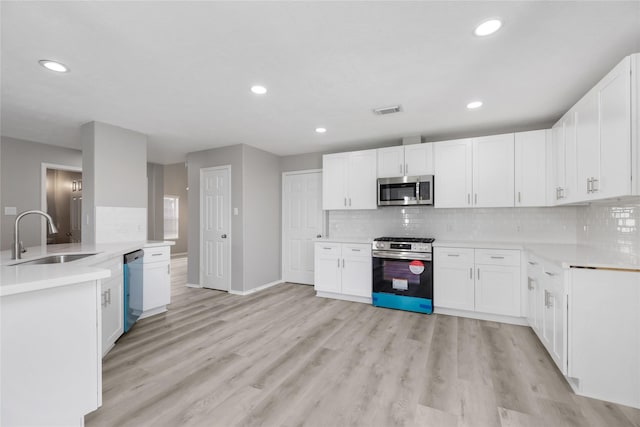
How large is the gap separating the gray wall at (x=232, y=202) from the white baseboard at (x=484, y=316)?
9.86 ft

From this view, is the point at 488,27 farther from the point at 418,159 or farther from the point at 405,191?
the point at 405,191

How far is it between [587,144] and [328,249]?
316 cm

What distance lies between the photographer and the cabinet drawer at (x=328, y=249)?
4.38m

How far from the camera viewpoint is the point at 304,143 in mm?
4621

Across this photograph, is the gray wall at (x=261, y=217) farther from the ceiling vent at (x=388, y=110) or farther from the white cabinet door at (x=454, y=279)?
the white cabinet door at (x=454, y=279)

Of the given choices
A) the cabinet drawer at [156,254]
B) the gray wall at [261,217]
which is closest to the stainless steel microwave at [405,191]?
the gray wall at [261,217]

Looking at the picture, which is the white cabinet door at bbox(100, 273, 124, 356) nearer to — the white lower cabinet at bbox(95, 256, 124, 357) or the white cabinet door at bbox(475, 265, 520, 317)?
the white lower cabinet at bbox(95, 256, 124, 357)

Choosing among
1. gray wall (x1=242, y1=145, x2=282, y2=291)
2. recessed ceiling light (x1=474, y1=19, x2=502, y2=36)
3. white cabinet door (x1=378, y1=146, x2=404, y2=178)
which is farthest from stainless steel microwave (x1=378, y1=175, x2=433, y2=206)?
recessed ceiling light (x1=474, y1=19, x2=502, y2=36)

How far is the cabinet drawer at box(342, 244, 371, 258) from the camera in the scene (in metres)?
4.17

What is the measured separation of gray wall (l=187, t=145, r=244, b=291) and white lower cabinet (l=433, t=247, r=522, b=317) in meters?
2.98

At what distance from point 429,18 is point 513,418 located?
2.50 meters

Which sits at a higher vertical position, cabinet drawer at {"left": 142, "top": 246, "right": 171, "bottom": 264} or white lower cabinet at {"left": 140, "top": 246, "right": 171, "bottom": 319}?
cabinet drawer at {"left": 142, "top": 246, "right": 171, "bottom": 264}

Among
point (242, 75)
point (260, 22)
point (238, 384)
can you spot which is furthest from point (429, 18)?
point (238, 384)

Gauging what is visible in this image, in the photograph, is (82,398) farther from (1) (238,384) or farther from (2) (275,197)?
(2) (275,197)
